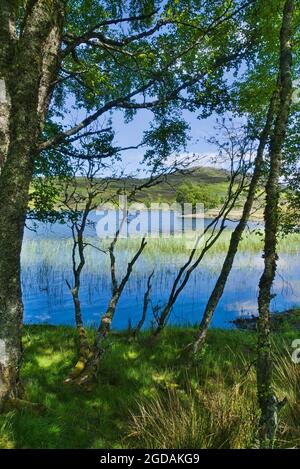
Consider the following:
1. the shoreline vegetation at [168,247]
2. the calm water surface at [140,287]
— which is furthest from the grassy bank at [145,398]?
the shoreline vegetation at [168,247]

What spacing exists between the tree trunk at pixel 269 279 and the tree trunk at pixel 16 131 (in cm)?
369

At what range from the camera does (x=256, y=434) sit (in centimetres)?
538

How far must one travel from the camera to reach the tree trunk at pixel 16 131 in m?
5.53

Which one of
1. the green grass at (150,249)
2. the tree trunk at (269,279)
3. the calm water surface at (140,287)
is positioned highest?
the tree trunk at (269,279)

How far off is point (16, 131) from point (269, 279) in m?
4.47

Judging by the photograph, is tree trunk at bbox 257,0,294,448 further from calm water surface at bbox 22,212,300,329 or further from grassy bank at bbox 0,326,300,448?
calm water surface at bbox 22,212,300,329

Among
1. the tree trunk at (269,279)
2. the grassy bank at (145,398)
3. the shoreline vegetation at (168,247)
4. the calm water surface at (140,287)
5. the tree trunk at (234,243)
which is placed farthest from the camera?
the shoreline vegetation at (168,247)

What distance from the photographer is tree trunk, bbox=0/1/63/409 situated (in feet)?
18.1

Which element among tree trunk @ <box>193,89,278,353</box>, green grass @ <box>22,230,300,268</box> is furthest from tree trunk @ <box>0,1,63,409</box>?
green grass @ <box>22,230,300,268</box>

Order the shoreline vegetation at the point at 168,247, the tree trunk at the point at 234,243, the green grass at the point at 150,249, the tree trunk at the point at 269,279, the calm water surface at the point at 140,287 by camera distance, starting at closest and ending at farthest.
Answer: the tree trunk at the point at 269,279
the tree trunk at the point at 234,243
the calm water surface at the point at 140,287
the green grass at the point at 150,249
the shoreline vegetation at the point at 168,247

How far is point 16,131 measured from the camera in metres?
5.75

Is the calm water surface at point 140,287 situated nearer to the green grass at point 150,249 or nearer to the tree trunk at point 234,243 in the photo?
the green grass at point 150,249

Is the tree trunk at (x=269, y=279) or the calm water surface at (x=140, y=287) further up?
the tree trunk at (x=269, y=279)
